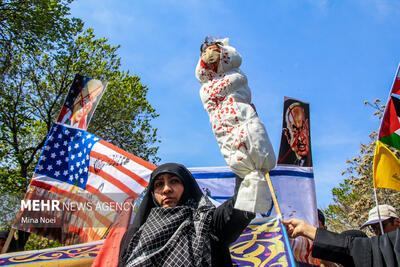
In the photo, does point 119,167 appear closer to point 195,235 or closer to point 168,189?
point 168,189

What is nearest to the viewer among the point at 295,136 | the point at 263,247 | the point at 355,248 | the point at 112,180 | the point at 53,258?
the point at 355,248

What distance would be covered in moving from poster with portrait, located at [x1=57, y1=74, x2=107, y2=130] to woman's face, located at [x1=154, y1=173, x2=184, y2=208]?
4511 mm

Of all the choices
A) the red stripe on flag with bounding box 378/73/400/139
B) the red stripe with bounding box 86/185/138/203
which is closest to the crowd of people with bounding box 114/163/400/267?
the red stripe with bounding box 86/185/138/203

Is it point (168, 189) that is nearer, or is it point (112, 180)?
point (168, 189)

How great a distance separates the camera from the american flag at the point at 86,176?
4387mm

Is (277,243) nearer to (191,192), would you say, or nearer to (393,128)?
(191,192)

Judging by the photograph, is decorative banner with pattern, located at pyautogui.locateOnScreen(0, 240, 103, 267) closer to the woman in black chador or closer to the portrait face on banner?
the woman in black chador

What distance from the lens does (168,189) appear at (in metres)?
2.05

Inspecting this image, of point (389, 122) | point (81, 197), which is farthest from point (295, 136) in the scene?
point (81, 197)

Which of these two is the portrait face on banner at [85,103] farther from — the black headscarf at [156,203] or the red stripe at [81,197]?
the black headscarf at [156,203]

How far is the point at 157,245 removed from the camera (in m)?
1.88

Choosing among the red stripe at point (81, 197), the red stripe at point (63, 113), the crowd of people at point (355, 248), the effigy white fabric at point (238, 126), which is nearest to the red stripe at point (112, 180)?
the red stripe at point (81, 197)

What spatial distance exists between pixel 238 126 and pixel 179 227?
677 mm

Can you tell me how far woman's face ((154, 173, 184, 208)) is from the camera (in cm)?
204
